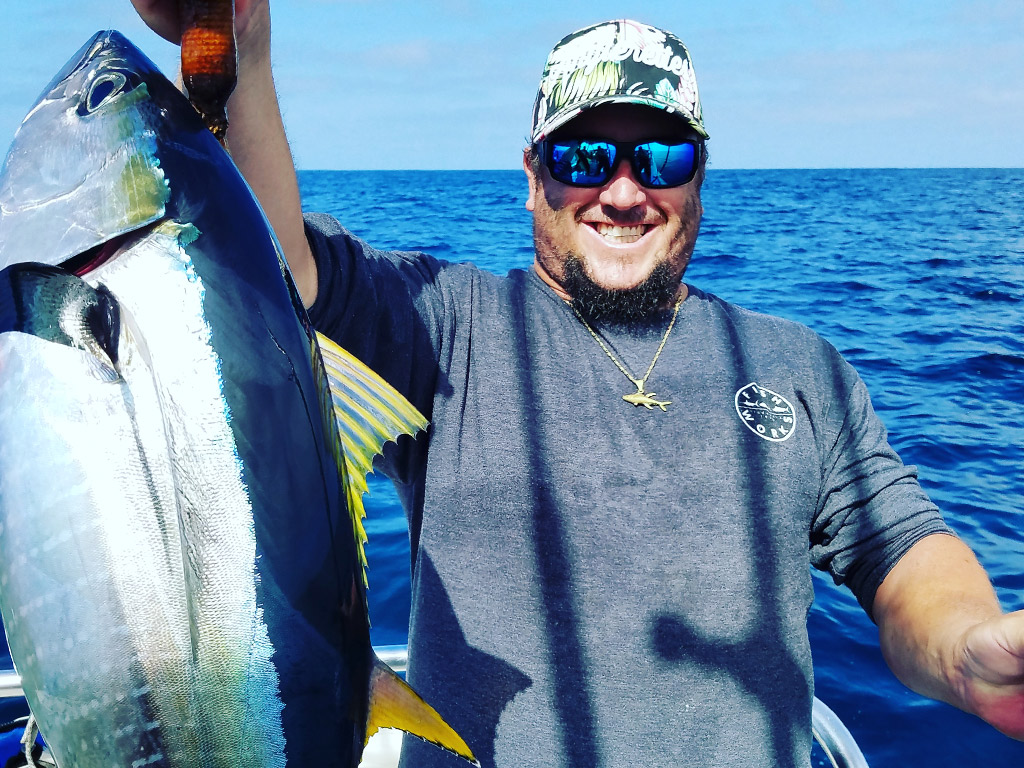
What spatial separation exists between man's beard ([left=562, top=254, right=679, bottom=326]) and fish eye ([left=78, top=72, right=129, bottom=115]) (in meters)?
1.45

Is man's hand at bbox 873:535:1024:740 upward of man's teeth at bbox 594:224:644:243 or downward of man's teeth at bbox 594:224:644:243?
downward

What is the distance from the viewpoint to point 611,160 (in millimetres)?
2348

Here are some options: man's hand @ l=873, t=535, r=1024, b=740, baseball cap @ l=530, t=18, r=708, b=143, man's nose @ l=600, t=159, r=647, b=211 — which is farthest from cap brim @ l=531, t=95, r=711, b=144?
man's hand @ l=873, t=535, r=1024, b=740

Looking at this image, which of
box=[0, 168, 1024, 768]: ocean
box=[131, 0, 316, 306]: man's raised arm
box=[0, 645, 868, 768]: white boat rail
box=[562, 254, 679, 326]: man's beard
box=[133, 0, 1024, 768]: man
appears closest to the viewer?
box=[131, 0, 316, 306]: man's raised arm

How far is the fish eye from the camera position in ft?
3.46

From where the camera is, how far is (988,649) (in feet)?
5.05

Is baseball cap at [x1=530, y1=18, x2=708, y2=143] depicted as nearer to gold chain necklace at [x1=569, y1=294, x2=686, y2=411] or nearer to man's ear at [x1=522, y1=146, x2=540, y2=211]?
man's ear at [x1=522, y1=146, x2=540, y2=211]

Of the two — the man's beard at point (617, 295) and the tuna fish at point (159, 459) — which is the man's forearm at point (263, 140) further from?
the man's beard at point (617, 295)

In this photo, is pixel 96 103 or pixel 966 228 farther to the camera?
pixel 966 228

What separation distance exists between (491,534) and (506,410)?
31 centimetres

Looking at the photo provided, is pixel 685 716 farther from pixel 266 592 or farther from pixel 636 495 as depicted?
pixel 266 592

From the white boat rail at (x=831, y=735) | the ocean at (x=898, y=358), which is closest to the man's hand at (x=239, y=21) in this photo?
the ocean at (x=898, y=358)

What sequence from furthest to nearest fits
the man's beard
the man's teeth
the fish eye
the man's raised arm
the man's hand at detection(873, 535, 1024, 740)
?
the man's teeth < the man's beard < the man's hand at detection(873, 535, 1024, 740) < the man's raised arm < the fish eye

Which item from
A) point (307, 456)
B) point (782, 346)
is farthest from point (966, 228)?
point (307, 456)
